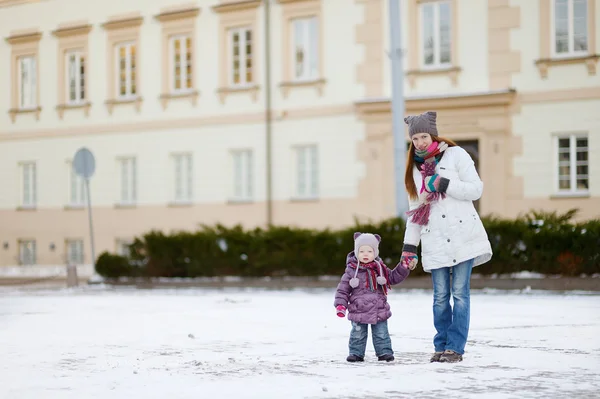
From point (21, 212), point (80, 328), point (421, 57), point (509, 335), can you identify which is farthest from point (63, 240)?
point (509, 335)

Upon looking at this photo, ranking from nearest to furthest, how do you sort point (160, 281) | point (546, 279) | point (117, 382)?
point (117, 382)
point (546, 279)
point (160, 281)

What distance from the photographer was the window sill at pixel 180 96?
32.8 m

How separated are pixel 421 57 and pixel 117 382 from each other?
2133 cm

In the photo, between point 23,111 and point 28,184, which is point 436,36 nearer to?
point 23,111

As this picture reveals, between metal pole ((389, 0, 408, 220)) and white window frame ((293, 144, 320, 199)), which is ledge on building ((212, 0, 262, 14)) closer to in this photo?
white window frame ((293, 144, 320, 199))

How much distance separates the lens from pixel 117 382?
8344 millimetres

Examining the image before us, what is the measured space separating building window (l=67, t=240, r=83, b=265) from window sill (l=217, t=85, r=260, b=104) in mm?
6746

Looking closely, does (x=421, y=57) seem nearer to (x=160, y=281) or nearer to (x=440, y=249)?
(x=160, y=281)

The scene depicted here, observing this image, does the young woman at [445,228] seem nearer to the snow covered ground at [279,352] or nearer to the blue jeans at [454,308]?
the blue jeans at [454,308]

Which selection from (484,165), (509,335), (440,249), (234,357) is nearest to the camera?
(440,249)

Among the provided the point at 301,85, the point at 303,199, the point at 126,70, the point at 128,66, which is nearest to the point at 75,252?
the point at 126,70

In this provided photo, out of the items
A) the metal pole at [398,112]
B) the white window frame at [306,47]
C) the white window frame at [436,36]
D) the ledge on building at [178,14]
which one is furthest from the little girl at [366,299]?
the ledge on building at [178,14]

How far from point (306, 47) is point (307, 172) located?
324 centimetres

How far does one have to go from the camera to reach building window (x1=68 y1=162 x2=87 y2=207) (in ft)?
117
